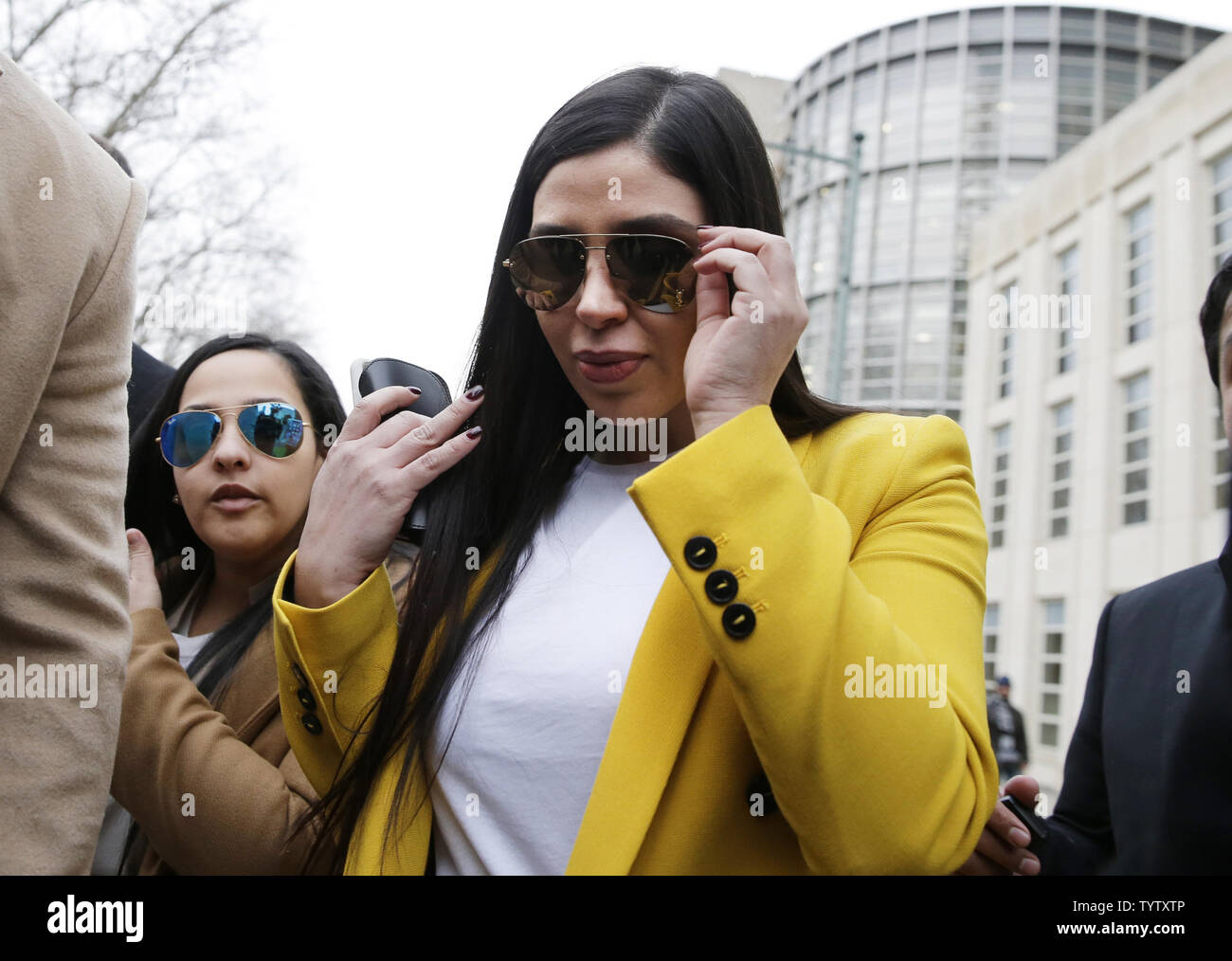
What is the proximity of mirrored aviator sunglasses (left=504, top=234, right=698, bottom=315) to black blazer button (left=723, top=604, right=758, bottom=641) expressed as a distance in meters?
0.56

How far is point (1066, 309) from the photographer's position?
813 inches

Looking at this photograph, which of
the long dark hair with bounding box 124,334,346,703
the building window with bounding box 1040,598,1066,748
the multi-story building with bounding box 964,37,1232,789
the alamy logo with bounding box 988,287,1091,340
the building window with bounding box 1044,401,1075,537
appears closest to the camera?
the long dark hair with bounding box 124,334,346,703

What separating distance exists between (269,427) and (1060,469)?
789 inches

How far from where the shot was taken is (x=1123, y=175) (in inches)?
706

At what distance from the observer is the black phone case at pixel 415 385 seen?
6.27 ft

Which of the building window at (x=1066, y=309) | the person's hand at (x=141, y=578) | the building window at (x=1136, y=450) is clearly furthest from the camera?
the building window at (x=1066, y=309)

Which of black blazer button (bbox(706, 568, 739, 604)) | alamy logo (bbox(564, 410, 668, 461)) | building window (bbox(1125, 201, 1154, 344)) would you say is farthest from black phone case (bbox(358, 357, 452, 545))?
building window (bbox(1125, 201, 1154, 344))

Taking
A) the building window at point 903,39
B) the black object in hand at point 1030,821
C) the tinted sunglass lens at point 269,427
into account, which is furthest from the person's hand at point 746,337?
the building window at point 903,39

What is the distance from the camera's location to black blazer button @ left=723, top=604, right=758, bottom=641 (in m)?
1.25

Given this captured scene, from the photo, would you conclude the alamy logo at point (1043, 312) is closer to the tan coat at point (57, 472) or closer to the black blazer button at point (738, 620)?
the black blazer button at point (738, 620)

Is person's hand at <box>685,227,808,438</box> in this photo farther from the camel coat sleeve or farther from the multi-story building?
the multi-story building
